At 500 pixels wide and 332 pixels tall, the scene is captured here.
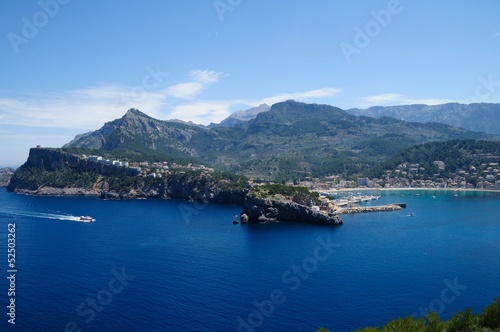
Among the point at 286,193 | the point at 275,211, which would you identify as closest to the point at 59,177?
the point at 286,193

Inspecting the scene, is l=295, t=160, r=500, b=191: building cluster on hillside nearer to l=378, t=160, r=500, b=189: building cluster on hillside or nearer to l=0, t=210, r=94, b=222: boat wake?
l=378, t=160, r=500, b=189: building cluster on hillside

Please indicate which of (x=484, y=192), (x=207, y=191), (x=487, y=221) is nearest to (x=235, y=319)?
(x=487, y=221)

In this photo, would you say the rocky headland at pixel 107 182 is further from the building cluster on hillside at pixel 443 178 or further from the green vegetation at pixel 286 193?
the building cluster on hillside at pixel 443 178

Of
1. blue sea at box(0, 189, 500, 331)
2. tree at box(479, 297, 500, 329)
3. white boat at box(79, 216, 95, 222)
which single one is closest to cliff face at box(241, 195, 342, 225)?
blue sea at box(0, 189, 500, 331)

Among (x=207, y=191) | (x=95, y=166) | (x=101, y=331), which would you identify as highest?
(x=95, y=166)

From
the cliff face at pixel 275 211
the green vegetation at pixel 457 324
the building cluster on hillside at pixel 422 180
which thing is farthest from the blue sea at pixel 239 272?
the building cluster on hillside at pixel 422 180

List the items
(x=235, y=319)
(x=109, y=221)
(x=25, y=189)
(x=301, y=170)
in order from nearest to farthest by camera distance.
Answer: (x=235, y=319), (x=109, y=221), (x=25, y=189), (x=301, y=170)

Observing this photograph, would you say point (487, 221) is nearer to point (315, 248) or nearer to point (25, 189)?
point (315, 248)
